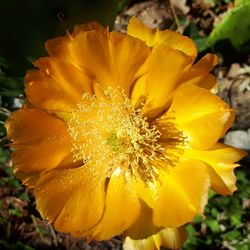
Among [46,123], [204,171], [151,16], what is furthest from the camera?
[151,16]

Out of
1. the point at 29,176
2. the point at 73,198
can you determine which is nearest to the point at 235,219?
the point at 73,198

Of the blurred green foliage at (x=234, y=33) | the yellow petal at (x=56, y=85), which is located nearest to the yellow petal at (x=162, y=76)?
the yellow petal at (x=56, y=85)

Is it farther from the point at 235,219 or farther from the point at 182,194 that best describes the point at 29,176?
the point at 235,219

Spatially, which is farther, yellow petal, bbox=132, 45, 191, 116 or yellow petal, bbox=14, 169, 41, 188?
yellow petal, bbox=14, 169, 41, 188

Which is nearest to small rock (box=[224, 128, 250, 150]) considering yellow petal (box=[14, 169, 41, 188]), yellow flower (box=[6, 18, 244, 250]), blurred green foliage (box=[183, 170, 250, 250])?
blurred green foliage (box=[183, 170, 250, 250])

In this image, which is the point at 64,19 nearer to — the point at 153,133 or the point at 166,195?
the point at 153,133

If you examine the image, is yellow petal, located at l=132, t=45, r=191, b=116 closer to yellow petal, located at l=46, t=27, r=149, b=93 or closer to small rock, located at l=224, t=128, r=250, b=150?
yellow petal, located at l=46, t=27, r=149, b=93

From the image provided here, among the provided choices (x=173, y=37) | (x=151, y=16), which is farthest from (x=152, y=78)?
(x=151, y=16)
